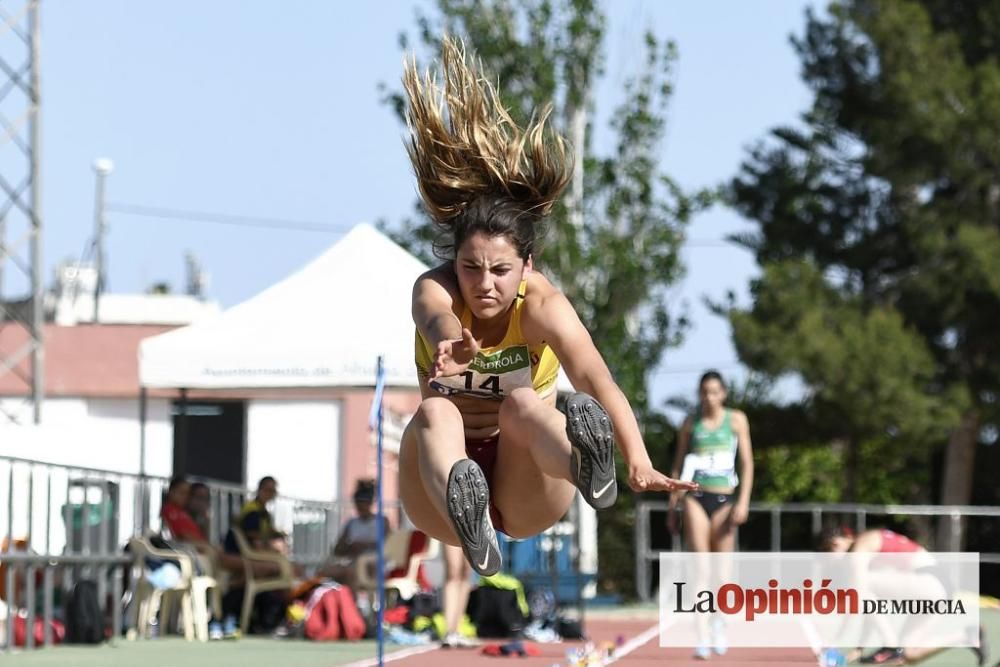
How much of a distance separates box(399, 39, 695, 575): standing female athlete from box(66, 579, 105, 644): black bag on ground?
17.3 ft

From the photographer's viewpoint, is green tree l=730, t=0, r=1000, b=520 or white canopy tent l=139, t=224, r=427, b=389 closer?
white canopy tent l=139, t=224, r=427, b=389

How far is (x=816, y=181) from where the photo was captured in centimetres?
2894

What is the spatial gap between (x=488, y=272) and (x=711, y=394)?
4.81 metres

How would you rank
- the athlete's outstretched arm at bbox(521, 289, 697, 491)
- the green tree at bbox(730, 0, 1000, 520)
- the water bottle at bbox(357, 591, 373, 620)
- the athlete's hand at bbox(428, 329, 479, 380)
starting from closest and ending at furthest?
the athlete's hand at bbox(428, 329, 479, 380), the athlete's outstretched arm at bbox(521, 289, 697, 491), the water bottle at bbox(357, 591, 373, 620), the green tree at bbox(730, 0, 1000, 520)

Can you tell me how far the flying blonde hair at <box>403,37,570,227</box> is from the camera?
6.77 metres

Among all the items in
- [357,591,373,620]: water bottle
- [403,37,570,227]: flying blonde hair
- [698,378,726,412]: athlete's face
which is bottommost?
[357,591,373,620]: water bottle

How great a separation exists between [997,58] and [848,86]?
2.36 metres

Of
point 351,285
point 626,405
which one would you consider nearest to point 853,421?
point 351,285

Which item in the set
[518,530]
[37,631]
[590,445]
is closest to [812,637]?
[37,631]

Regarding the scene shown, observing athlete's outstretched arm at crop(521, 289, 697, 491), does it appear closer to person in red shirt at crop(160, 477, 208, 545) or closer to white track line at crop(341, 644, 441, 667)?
white track line at crop(341, 644, 441, 667)

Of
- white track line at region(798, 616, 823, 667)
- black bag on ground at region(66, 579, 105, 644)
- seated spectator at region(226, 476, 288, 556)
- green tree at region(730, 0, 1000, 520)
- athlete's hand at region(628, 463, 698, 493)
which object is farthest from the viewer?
green tree at region(730, 0, 1000, 520)

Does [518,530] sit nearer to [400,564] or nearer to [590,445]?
[590,445]

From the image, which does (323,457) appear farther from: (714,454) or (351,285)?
(714,454)

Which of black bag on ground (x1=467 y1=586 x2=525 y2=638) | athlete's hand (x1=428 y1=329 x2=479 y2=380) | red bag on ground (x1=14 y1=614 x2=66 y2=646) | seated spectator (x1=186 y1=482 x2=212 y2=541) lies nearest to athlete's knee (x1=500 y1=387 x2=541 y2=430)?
athlete's hand (x1=428 y1=329 x2=479 y2=380)
